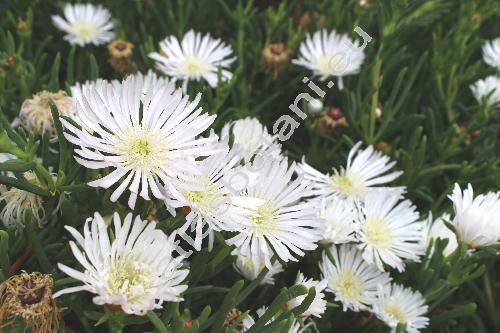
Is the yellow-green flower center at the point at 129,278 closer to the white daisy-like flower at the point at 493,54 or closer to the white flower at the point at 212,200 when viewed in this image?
the white flower at the point at 212,200

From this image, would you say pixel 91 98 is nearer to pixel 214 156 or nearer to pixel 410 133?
pixel 214 156

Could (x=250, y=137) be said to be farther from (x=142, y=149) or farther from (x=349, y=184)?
(x=142, y=149)

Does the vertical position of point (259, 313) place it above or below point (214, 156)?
below

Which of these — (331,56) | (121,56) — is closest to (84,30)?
(121,56)

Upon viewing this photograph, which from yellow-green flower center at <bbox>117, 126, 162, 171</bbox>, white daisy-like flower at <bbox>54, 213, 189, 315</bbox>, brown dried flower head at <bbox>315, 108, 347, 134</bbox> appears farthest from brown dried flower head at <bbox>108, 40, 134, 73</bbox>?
white daisy-like flower at <bbox>54, 213, 189, 315</bbox>

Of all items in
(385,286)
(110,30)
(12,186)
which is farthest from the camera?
(110,30)

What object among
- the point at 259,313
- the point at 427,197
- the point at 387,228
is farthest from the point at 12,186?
the point at 427,197
